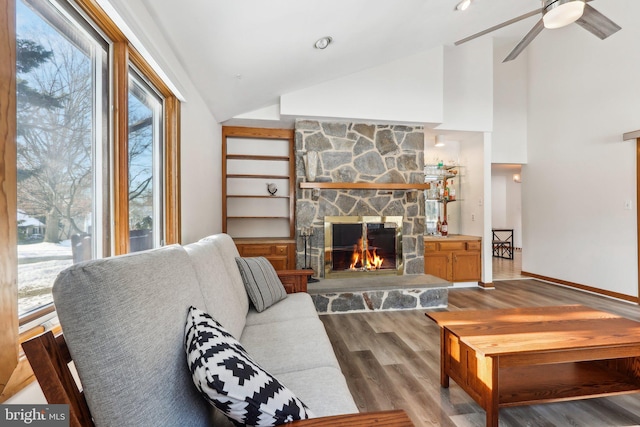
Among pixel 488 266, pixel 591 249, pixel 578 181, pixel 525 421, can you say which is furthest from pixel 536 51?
pixel 525 421

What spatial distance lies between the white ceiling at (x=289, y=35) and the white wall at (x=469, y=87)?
2.79 ft

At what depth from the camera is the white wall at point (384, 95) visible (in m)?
3.67

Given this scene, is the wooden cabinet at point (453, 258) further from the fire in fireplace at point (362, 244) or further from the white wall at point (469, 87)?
the white wall at point (469, 87)

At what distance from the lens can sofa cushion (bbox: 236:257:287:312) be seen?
2.11m

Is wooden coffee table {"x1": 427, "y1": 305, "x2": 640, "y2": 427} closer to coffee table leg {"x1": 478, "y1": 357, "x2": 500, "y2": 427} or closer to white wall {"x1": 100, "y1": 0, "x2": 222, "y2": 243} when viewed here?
coffee table leg {"x1": 478, "y1": 357, "x2": 500, "y2": 427}

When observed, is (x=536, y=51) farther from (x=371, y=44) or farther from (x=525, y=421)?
(x=525, y=421)

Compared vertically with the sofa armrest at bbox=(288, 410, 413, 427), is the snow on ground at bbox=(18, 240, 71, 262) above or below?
above

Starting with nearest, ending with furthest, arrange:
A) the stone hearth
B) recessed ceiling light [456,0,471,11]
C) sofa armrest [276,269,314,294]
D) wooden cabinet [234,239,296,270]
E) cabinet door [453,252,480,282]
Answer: recessed ceiling light [456,0,471,11]
sofa armrest [276,269,314,294]
the stone hearth
wooden cabinet [234,239,296,270]
cabinet door [453,252,480,282]

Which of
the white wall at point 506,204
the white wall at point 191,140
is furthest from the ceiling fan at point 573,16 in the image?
the white wall at point 506,204

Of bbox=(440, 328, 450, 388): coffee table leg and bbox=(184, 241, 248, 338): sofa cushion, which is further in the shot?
bbox=(440, 328, 450, 388): coffee table leg

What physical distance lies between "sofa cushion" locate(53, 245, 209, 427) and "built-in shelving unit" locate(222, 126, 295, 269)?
325 cm

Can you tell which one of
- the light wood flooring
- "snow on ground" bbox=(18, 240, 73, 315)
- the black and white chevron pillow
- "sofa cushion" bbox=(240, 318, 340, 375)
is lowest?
the light wood flooring

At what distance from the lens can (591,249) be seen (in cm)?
410

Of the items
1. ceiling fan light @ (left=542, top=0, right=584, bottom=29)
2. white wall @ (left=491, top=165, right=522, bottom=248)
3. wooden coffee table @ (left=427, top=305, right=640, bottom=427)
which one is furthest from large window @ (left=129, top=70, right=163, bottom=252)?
white wall @ (left=491, top=165, right=522, bottom=248)
